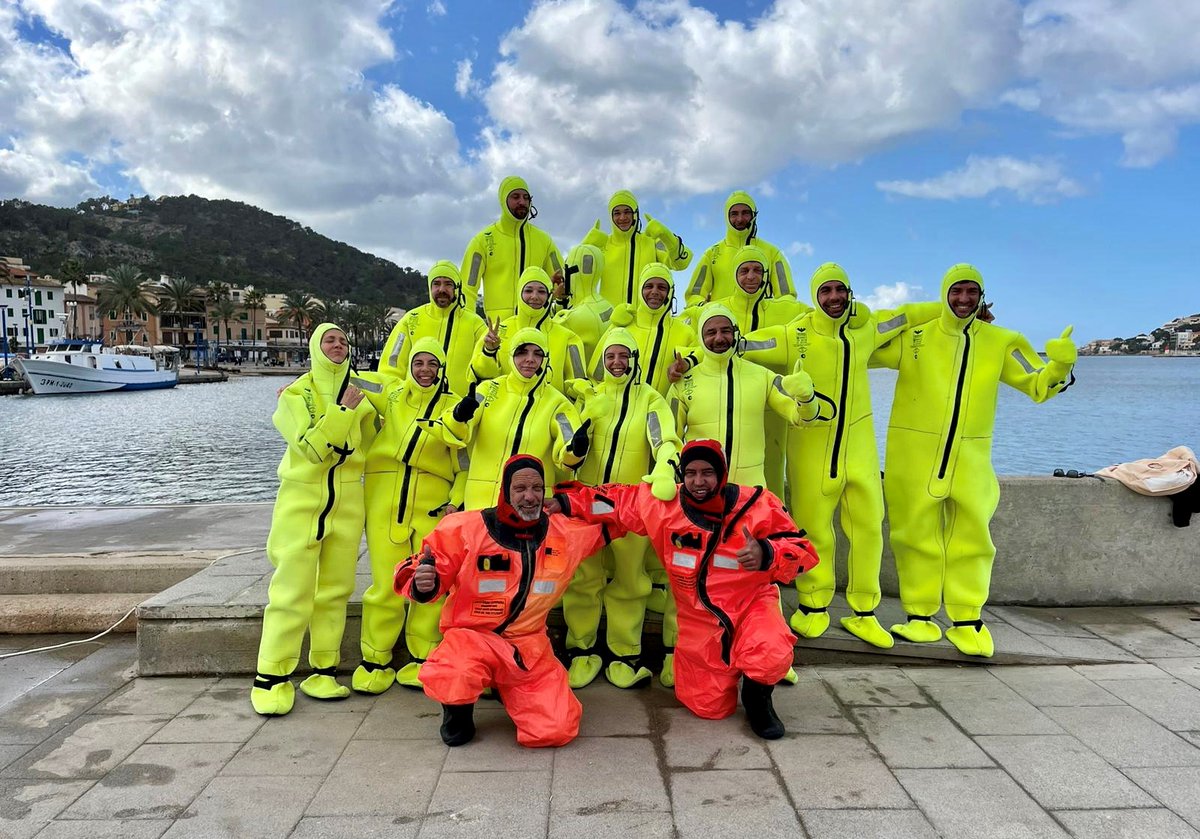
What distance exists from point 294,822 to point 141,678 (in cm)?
202

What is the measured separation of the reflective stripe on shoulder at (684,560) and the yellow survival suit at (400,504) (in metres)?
1.25

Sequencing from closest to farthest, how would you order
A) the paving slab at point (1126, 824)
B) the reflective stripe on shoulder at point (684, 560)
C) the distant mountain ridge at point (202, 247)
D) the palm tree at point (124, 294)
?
the paving slab at point (1126, 824) → the reflective stripe on shoulder at point (684, 560) → the palm tree at point (124, 294) → the distant mountain ridge at point (202, 247)

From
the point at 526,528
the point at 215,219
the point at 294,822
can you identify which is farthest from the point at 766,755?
the point at 215,219

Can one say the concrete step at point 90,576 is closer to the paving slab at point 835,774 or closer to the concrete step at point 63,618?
the concrete step at point 63,618

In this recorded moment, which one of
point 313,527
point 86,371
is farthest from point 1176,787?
point 86,371

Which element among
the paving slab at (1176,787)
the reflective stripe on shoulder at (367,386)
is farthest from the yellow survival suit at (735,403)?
the paving slab at (1176,787)

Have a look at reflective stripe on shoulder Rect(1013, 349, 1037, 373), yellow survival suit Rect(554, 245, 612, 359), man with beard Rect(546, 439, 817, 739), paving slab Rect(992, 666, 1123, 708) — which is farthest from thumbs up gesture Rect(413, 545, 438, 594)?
reflective stripe on shoulder Rect(1013, 349, 1037, 373)

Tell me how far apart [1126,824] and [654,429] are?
2429 mm

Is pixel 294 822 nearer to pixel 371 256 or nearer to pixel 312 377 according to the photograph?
pixel 312 377

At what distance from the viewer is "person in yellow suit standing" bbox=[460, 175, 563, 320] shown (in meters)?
5.29

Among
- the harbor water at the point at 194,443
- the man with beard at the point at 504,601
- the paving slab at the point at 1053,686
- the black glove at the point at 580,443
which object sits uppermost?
the black glove at the point at 580,443

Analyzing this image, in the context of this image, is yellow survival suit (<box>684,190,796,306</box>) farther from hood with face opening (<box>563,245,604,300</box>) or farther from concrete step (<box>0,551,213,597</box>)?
concrete step (<box>0,551,213,597</box>)

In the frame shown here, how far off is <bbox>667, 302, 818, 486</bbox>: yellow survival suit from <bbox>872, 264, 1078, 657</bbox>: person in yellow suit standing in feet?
2.83

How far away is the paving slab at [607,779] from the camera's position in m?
2.72
